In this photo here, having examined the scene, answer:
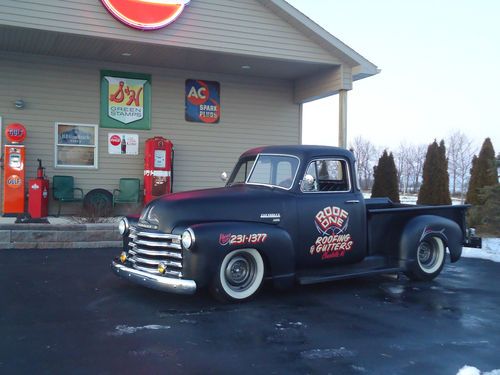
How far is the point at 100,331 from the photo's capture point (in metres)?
4.75

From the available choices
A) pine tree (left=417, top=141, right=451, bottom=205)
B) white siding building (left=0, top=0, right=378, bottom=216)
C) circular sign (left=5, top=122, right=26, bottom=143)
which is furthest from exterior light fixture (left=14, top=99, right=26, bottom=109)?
pine tree (left=417, top=141, right=451, bottom=205)

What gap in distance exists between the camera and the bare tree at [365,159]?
46.5 meters

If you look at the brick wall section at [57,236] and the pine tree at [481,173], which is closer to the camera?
the brick wall section at [57,236]

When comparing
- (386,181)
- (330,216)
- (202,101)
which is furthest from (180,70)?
(330,216)

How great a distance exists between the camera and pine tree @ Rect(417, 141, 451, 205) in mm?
15789

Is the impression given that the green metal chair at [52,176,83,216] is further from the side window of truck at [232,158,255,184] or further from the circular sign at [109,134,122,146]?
the side window of truck at [232,158,255,184]

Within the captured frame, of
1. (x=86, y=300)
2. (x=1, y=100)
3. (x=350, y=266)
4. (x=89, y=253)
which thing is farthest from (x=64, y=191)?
(x=350, y=266)

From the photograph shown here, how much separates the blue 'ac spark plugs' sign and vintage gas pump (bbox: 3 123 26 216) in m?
4.30

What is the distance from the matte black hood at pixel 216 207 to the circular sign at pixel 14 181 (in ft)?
21.8

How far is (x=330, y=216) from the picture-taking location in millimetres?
6574

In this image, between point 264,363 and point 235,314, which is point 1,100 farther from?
point 264,363

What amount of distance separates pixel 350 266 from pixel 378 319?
57.0 inches

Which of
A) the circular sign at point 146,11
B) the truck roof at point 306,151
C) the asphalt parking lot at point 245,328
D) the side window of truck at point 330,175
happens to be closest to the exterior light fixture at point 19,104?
the circular sign at point 146,11

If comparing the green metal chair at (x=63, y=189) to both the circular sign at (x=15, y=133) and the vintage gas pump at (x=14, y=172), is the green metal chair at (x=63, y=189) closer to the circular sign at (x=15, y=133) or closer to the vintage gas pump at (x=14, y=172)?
the vintage gas pump at (x=14, y=172)
